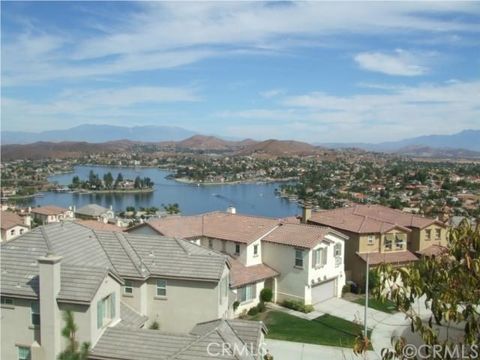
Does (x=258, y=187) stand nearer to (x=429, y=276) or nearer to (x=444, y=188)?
(x=444, y=188)

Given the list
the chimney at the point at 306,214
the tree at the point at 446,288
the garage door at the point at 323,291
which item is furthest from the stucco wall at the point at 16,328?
the chimney at the point at 306,214

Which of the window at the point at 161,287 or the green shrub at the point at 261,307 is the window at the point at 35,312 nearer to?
the window at the point at 161,287

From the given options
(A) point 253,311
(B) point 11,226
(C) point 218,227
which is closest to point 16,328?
(A) point 253,311

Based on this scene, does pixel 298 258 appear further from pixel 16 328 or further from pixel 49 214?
pixel 49 214

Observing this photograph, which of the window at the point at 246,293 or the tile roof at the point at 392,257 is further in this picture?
the tile roof at the point at 392,257

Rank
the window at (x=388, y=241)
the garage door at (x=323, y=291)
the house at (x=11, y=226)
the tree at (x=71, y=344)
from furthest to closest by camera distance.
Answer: the house at (x=11, y=226)
the window at (x=388, y=241)
the garage door at (x=323, y=291)
the tree at (x=71, y=344)

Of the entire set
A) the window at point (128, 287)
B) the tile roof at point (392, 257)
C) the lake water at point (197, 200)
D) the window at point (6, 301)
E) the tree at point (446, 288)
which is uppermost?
the tree at point (446, 288)

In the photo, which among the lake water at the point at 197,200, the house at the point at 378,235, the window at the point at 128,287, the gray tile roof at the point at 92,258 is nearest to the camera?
the gray tile roof at the point at 92,258

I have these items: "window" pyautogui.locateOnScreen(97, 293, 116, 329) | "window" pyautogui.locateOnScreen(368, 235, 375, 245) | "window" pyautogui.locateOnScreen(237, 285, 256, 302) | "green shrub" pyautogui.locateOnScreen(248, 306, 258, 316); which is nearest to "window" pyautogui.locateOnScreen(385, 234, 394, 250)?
"window" pyautogui.locateOnScreen(368, 235, 375, 245)
